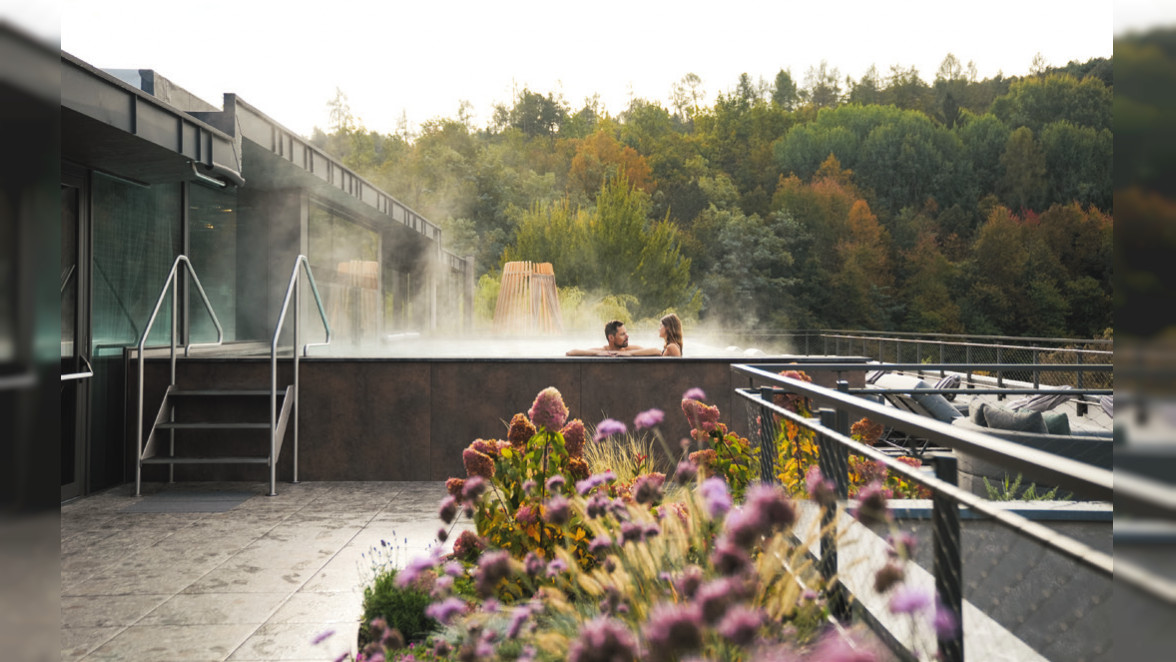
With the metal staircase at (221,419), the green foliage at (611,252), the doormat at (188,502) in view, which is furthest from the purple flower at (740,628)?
the green foliage at (611,252)

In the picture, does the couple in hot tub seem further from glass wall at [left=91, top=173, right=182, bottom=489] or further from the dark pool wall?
glass wall at [left=91, top=173, right=182, bottom=489]

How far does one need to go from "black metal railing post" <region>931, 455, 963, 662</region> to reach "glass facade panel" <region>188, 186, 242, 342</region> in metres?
8.09

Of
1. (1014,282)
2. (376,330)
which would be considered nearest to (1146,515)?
(376,330)

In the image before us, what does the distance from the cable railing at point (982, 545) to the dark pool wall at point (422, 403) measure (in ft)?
6.71

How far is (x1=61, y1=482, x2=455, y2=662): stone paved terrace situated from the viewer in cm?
320

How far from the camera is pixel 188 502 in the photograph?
19.6ft

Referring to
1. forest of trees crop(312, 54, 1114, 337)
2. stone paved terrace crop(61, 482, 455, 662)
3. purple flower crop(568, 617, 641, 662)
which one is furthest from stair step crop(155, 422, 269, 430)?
forest of trees crop(312, 54, 1114, 337)

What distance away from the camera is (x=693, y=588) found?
4.28ft

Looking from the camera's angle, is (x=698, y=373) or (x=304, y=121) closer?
(x=698, y=373)

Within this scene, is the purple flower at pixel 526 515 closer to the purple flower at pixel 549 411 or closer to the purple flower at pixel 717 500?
the purple flower at pixel 549 411

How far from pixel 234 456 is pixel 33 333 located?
585 centimetres

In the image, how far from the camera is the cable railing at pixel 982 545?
Answer: 1.13m

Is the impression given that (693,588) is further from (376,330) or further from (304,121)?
(304,121)

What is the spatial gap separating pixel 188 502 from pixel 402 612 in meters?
3.71
